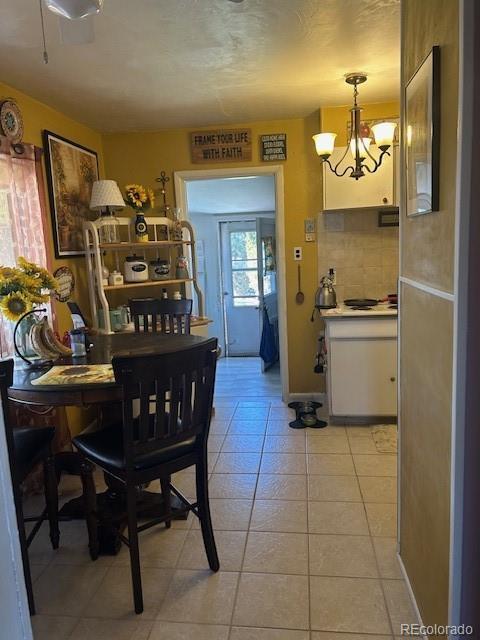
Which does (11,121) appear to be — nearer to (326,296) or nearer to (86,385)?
(86,385)

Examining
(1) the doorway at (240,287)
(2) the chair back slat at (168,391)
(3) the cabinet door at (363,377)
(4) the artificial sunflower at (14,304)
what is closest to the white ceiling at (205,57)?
(4) the artificial sunflower at (14,304)

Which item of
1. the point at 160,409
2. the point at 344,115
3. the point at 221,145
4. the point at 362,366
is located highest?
the point at 344,115

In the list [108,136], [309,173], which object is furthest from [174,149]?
[309,173]

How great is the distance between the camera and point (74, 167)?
335 centimetres

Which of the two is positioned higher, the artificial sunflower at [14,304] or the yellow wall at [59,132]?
the yellow wall at [59,132]

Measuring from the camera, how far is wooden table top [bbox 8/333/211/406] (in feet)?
5.97

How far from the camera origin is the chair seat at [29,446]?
1876mm

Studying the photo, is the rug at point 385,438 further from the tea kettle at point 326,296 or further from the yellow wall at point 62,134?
the yellow wall at point 62,134

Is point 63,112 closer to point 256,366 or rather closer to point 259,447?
point 259,447

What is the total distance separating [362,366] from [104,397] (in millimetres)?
2076

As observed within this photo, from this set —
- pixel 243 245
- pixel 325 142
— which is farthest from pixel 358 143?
pixel 243 245

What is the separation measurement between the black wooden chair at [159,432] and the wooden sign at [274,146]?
239 cm

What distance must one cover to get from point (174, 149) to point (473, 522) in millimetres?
3426

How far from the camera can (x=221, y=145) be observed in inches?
148
